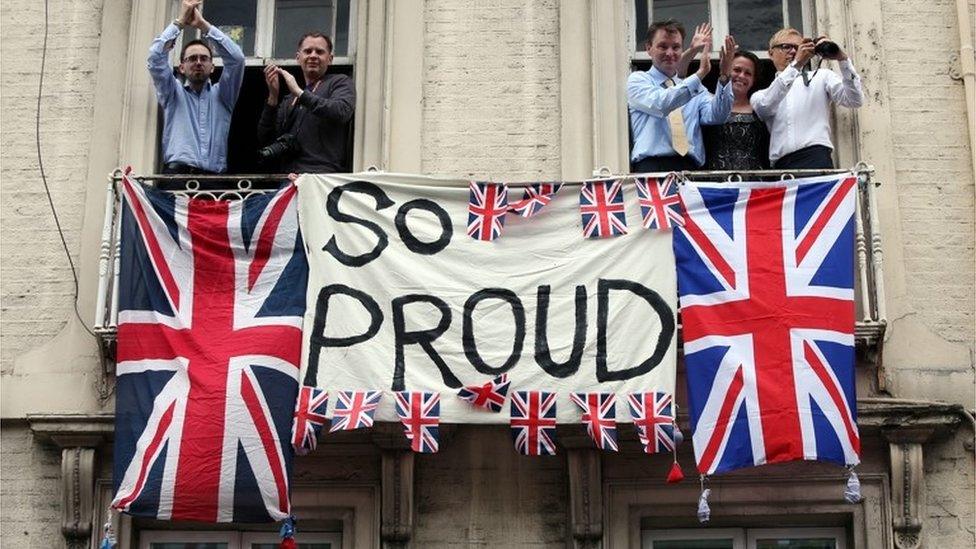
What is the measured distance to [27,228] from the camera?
506 inches

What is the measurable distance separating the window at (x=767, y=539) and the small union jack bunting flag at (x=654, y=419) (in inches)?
32.2

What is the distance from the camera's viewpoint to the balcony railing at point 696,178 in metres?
12.0

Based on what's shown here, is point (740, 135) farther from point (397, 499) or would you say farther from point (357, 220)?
point (397, 499)

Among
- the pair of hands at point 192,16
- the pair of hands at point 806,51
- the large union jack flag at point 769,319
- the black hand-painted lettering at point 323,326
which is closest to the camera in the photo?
the large union jack flag at point 769,319

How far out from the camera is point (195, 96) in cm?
1315

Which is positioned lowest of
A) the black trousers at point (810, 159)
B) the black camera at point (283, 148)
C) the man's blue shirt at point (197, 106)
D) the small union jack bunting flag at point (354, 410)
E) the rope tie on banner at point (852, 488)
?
the rope tie on banner at point (852, 488)

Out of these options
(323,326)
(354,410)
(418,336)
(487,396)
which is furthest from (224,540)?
(487,396)

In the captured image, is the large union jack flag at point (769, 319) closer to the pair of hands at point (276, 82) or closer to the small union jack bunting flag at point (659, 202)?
the small union jack bunting flag at point (659, 202)

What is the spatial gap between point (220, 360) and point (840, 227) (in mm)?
4097

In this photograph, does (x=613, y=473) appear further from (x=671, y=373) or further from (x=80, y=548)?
(x=80, y=548)

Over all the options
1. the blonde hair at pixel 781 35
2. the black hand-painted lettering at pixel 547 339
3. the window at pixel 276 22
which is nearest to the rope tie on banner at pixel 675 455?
the black hand-painted lettering at pixel 547 339

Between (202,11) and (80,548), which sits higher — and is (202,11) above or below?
above

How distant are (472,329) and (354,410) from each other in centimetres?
94

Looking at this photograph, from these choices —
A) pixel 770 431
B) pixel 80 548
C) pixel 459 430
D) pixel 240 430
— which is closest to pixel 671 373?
pixel 770 431
